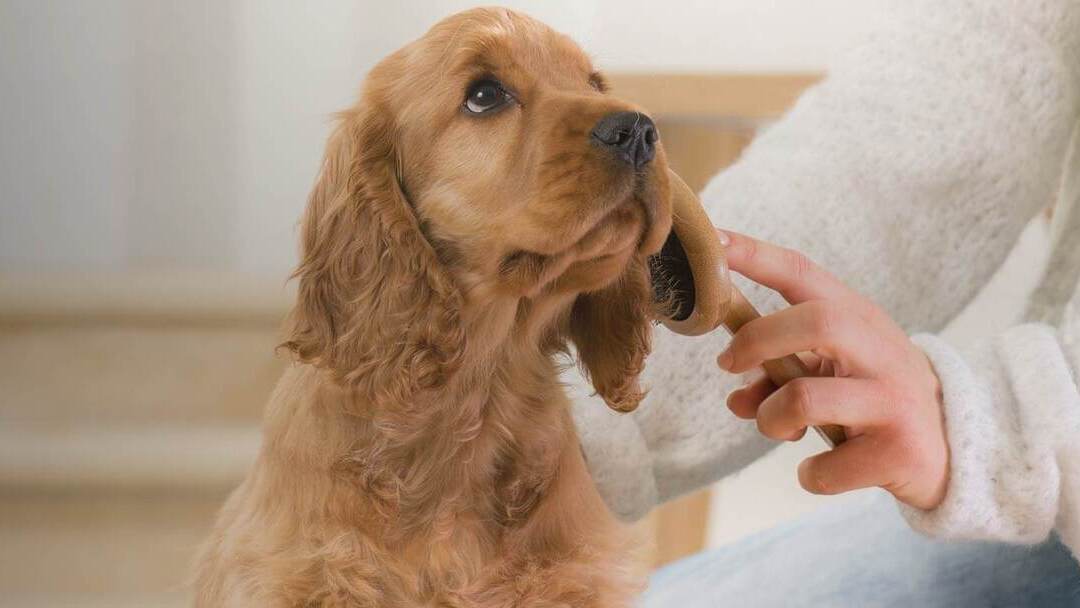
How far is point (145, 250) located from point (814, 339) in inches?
21.5

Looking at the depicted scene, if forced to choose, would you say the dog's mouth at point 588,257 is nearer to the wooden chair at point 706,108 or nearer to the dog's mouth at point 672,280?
the dog's mouth at point 672,280

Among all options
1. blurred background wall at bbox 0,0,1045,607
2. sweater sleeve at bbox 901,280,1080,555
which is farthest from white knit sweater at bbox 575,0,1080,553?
blurred background wall at bbox 0,0,1045,607

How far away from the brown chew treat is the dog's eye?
0.39 ft

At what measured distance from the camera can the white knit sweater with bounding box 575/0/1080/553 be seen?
85 cm

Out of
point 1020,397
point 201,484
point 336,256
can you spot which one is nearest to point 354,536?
point 336,256

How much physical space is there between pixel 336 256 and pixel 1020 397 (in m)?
0.46

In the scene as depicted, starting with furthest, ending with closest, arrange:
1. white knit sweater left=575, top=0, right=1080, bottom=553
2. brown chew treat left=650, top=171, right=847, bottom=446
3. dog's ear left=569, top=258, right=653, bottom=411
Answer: white knit sweater left=575, top=0, right=1080, bottom=553, dog's ear left=569, top=258, right=653, bottom=411, brown chew treat left=650, top=171, right=847, bottom=446

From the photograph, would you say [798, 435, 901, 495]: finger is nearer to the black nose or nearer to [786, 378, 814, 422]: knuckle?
[786, 378, 814, 422]: knuckle

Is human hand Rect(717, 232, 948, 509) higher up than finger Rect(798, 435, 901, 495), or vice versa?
human hand Rect(717, 232, 948, 509)

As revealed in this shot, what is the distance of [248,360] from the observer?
34.8 inches

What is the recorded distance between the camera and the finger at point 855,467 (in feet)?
2.28

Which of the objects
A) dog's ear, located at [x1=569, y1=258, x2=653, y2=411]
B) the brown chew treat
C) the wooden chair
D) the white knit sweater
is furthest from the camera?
the wooden chair

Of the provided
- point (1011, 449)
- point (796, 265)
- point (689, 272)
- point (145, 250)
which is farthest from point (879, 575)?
point (145, 250)

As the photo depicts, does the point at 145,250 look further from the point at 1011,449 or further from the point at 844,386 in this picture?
the point at 1011,449
